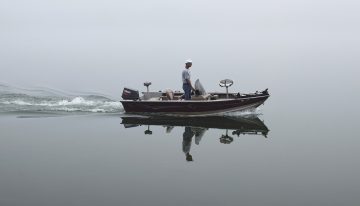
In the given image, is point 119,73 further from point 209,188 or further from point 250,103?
point 209,188

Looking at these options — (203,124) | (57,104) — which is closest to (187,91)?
(203,124)

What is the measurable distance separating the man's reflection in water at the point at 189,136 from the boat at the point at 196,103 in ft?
4.52

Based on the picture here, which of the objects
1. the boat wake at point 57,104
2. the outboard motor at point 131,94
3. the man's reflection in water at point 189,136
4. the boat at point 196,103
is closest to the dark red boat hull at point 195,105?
the boat at point 196,103

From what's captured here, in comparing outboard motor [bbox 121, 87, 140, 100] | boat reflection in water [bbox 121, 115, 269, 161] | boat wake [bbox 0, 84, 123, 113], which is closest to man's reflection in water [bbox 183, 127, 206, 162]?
boat reflection in water [bbox 121, 115, 269, 161]

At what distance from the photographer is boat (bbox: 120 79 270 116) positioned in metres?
22.3

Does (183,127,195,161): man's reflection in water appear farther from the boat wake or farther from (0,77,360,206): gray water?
the boat wake

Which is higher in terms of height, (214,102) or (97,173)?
(214,102)

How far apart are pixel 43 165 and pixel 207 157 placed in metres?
5.28

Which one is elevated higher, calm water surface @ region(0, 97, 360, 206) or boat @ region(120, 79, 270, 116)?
boat @ region(120, 79, 270, 116)


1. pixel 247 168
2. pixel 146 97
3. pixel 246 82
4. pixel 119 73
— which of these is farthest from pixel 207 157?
pixel 119 73

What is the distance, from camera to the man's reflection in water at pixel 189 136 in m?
18.0

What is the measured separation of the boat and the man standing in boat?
31 centimetres

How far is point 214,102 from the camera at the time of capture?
22.2 m

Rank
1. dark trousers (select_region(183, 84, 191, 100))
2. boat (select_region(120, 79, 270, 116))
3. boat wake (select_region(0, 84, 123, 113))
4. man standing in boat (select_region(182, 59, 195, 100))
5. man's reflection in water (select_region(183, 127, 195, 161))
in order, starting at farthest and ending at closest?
boat wake (select_region(0, 84, 123, 113)) → boat (select_region(120, 79, 270, 116)) → dark trousers (select_region(183, 84, 191, 100)) → man standing in boat (select_region(182, 59, 195, 100)) → man's reflection in water (select_region(183, 127, 195, 161))
